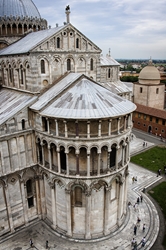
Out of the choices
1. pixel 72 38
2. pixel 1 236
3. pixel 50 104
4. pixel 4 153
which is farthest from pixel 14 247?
pixel 72 38

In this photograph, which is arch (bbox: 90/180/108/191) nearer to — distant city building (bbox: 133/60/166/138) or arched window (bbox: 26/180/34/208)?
arched window (bbox: 26/180/34/208)

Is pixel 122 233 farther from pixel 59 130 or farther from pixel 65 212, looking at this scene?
pixel 59 130

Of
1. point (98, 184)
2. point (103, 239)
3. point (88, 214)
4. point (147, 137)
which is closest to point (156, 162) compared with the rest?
point (147, 137)

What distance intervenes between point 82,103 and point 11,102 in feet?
28.8

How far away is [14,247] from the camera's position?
66.7ft

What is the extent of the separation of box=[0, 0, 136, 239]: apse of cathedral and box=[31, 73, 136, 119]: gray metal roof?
8 centimetres

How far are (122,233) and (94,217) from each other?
11.8 feet

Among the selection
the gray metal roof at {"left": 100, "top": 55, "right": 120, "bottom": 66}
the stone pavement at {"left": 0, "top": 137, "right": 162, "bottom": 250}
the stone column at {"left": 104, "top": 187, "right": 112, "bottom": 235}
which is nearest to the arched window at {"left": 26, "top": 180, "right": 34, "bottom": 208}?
the stone pavement at {"left": 0, "top": 137, "right": 162, "bottom": 250}

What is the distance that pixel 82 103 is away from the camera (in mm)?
18484

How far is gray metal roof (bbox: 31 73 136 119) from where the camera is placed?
1784 centimetres

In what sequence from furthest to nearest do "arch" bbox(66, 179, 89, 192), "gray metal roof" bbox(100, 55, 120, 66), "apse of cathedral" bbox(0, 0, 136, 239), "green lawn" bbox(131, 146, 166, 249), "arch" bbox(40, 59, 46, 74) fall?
"gray metal roof" bbox(100, 55, 120, 66)
"green lawn" bbox(131, 146, 166, 249)
"arch" bbox(40, 59, 46, 74)
"arch" bbox(66, 179, 89, 192)
"apse of cathedral" bbox(0, 0, 136, 239)

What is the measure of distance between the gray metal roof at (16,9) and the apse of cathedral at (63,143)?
1046 centimetres

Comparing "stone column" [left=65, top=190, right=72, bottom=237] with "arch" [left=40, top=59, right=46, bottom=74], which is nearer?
"stone column" [left=65, top=190, right=72, bottom=237]

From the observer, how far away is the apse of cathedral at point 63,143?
18.6m
